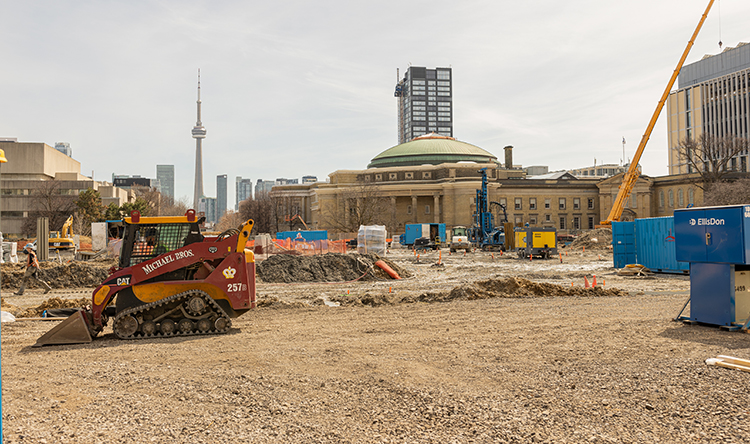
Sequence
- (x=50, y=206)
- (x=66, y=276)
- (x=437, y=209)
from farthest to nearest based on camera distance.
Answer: (x=437, y=209)
(x=50, y=206)
(x=66, y=276)

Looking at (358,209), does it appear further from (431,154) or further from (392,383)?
(392,383)

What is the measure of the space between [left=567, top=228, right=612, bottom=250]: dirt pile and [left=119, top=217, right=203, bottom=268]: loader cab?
46738 millimetres

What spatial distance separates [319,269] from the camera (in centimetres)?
2684

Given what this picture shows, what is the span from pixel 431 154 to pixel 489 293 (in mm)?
96268

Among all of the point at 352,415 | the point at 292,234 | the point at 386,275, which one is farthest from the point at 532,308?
the point at 292,234

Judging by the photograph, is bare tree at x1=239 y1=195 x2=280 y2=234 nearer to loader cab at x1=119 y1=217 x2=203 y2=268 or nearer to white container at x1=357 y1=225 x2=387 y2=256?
white container at x1=357 y1=225 x2=387 y2=256

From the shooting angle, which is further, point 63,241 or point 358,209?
point 358,209

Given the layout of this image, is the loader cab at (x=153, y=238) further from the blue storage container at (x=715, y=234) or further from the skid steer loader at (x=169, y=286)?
the blue storage container at (x=715, y=234)

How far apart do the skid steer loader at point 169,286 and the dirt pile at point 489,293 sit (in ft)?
21.6

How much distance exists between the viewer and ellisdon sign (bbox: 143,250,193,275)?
425 inches

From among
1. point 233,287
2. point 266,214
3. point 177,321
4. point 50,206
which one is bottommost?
point 177,321

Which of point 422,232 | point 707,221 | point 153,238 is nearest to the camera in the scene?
point 153,238

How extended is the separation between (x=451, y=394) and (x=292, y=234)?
177 ft

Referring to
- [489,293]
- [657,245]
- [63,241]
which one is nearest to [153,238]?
[489,293]
